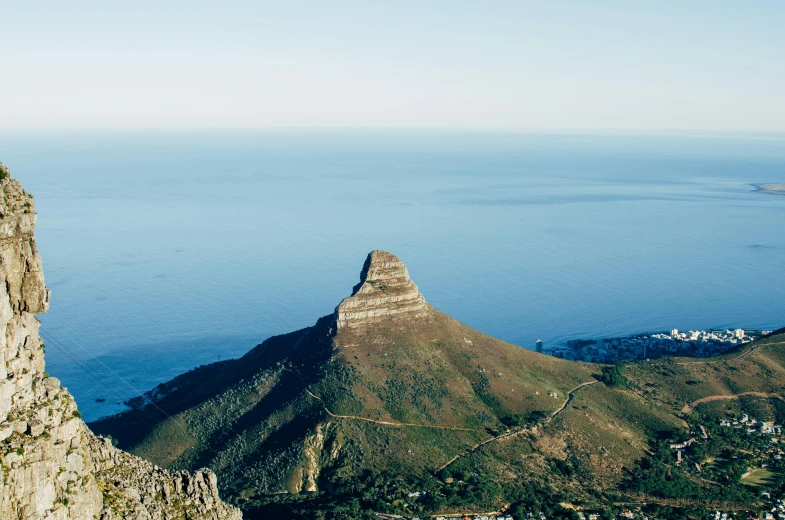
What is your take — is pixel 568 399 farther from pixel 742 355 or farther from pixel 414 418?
pixel 742 355

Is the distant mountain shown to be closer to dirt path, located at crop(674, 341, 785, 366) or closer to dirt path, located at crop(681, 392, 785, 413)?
dirt path, located at crop(681, 392, 785, 413)

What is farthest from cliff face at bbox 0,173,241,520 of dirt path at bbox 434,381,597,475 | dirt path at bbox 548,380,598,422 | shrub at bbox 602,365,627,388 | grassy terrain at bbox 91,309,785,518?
shrub at bbox 602,365,627,388

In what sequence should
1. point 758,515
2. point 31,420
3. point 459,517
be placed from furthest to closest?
point 758,515 → point 459,517 → point 31,420

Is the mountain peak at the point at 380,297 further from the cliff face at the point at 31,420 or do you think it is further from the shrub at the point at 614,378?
the cliff face at the point at 31,420

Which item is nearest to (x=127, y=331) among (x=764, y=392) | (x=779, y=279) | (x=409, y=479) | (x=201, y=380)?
(x=201, y=380)

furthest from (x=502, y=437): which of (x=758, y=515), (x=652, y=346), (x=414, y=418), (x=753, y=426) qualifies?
(x=652, y=346)

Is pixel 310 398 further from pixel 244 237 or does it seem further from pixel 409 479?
pixel 244 237
